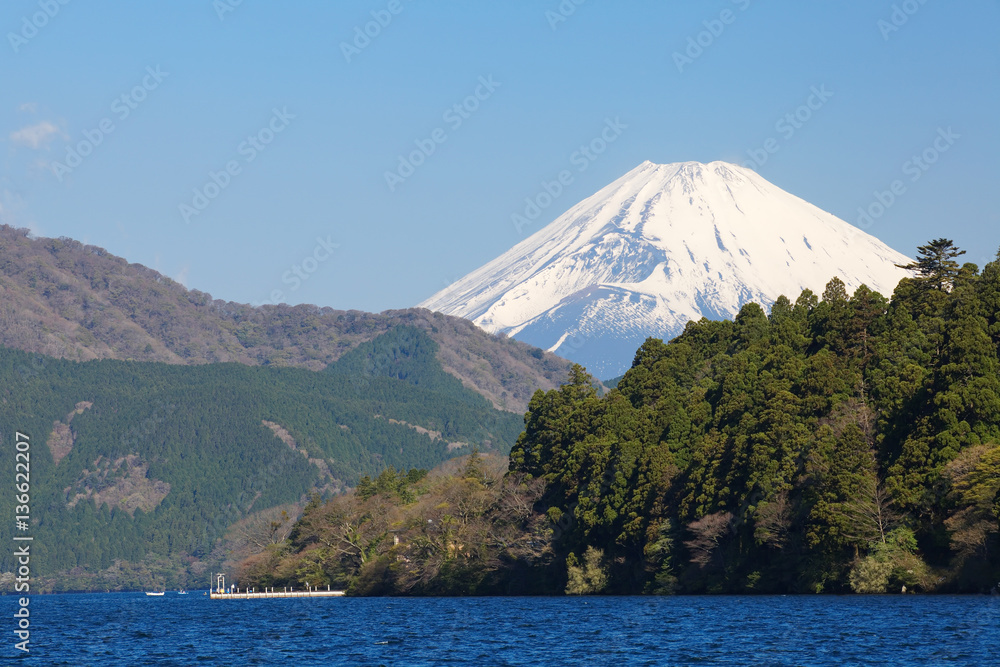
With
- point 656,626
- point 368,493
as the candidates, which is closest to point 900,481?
point 656,626

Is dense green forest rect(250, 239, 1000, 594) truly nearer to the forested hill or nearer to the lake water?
the forested hill

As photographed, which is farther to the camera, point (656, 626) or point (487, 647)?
point (656, 626)

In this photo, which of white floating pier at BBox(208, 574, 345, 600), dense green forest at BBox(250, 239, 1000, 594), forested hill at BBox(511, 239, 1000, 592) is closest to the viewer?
forested hill at BBox(511, 239, 1000, 592)

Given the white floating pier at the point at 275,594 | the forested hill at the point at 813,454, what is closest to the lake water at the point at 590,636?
the forested hill at the point at 813,454

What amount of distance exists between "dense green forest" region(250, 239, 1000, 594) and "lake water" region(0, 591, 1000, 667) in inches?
172

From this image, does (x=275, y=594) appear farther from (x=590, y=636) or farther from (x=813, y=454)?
(x=590, y=636)

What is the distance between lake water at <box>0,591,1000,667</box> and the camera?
48.8 meters

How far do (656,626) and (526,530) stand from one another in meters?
47.4

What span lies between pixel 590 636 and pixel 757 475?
25918 mm

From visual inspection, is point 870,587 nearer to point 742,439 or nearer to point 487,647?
point 742,439

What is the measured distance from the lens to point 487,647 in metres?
56.2

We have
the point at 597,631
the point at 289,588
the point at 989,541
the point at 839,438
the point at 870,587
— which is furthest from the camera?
the point at 289,588

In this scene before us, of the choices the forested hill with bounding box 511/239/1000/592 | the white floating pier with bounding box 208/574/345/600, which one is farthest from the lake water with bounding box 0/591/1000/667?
the white floating pier with bounding box 208/574/345/600

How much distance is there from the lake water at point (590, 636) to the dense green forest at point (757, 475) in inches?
172
